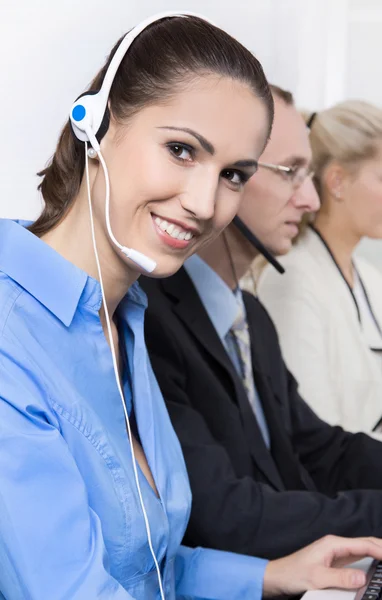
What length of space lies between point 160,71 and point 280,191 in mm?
762

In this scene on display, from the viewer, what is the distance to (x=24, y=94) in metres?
1.27

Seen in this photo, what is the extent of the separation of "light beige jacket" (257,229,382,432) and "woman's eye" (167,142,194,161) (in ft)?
2.86

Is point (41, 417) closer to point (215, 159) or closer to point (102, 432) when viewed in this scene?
point (102, 432)

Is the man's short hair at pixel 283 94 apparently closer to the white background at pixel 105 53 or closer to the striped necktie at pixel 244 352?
the white background at pixel 105 53

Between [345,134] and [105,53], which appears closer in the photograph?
[105,53]

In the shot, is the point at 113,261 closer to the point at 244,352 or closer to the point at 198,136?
the point at 198,136

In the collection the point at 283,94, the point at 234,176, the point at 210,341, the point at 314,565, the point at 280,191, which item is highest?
the point at 234,176

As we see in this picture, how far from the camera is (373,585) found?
1099 millimetres

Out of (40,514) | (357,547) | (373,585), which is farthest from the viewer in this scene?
(357,547)

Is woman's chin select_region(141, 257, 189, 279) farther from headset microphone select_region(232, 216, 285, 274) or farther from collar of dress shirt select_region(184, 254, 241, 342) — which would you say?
headset microphone select_region(232, 216, 285, 274)

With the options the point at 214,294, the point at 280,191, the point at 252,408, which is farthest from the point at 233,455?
the point at 280,191

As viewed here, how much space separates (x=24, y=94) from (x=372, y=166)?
84cm

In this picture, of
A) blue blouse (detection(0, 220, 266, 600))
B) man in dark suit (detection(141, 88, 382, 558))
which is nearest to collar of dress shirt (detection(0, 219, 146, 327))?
blue blouse (detection(0, 220, 266, 600))

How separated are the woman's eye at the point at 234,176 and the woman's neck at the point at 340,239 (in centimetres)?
85
